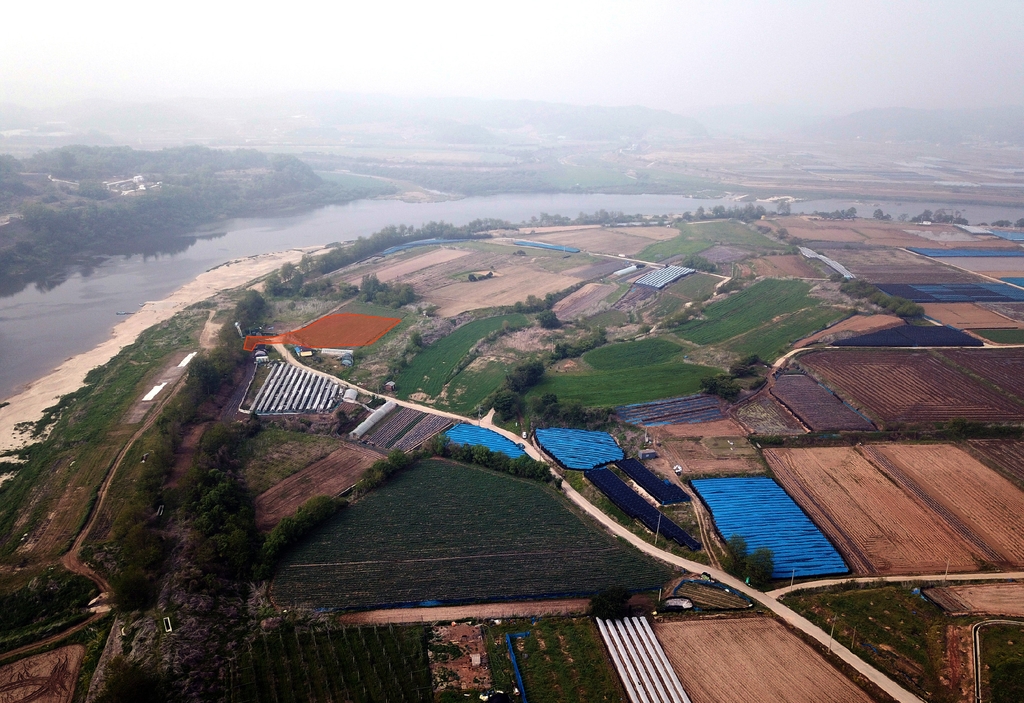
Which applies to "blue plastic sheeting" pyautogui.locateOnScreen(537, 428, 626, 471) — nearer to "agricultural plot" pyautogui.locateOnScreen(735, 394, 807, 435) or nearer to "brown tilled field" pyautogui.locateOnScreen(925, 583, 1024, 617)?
"agricultural plot" pyautogui.locateOnScreen(735, 394, 807, 435)

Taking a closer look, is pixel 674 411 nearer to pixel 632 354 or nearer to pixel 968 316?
pixel 632 354

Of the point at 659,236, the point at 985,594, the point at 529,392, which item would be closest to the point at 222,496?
the point at 529,392

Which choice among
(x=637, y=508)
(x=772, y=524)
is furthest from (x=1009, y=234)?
(x=637, y=508)

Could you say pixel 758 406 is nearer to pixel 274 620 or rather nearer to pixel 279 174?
pixel 274 620

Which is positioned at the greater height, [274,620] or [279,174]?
[279,174]

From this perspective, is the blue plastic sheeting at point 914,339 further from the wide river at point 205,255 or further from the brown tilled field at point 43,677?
the wide river at point 205,255

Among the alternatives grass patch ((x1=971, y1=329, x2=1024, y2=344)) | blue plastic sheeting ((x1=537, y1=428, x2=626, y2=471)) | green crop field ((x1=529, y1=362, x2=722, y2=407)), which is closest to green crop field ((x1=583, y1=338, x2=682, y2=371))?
green crop field ((x1=529, y1=362, x2=722, y2=407))

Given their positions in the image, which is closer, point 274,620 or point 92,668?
point 92,668
